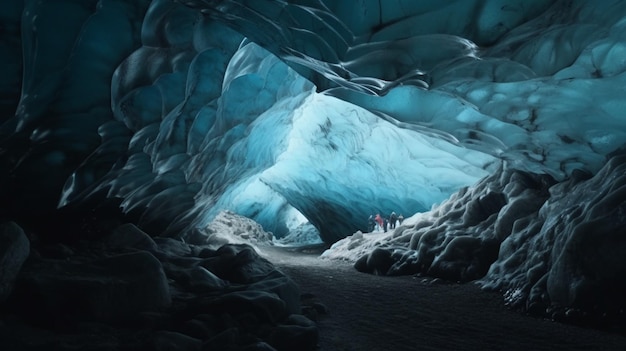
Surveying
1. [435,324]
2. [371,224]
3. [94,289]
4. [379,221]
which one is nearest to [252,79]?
[94,289]

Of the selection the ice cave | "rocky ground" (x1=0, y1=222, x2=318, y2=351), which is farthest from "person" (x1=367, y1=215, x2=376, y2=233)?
"rocky ground" (x1=0, y1=222, x2=318, y2=351)

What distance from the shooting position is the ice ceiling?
13.3 feet

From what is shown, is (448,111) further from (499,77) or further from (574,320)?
(574,320)

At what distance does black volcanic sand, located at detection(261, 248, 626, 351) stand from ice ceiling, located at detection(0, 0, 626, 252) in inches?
113

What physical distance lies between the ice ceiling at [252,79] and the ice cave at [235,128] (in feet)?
0.08

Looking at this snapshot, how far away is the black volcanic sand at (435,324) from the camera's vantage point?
3.86m

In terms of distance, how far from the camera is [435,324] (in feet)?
15.4

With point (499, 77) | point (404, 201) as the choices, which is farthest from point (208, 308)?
point (404, 201)

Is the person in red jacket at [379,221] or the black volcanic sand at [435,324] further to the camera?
the person in red jacket at [379,221]

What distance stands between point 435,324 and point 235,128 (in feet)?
19.5

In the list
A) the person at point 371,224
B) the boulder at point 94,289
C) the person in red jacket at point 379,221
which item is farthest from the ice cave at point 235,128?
the person at point 371,224

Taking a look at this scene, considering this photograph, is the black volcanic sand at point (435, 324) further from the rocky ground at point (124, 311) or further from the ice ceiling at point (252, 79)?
the ice ceiling at point (252, 79)

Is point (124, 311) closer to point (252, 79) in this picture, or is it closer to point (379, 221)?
point (252, 79)

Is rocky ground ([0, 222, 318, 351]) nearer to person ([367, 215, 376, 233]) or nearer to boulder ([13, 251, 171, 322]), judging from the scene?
boulder ([13, 251, 171, 322])
